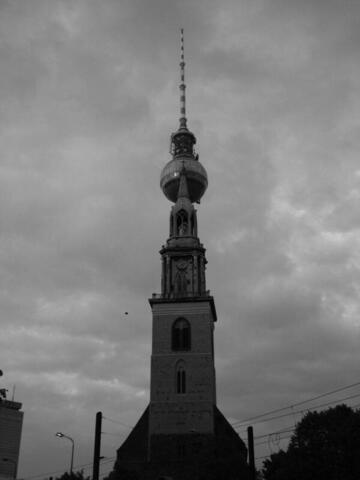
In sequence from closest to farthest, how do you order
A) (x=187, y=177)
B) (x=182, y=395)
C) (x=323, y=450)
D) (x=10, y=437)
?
(x=323, y=450), (x=182, y=395), (x=187, y=177), (x=10, y=437)

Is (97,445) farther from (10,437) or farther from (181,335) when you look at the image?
(10,437)

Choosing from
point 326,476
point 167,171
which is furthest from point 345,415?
point 167,171

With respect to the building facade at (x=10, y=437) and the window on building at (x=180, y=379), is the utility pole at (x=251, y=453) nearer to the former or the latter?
the window on building at (x=180, y=379)

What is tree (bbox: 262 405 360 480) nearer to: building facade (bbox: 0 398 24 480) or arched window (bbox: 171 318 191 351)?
arched window (bbox: 171 318 191 351)

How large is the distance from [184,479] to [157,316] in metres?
18.5

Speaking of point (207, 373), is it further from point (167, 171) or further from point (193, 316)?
point (167, 171)

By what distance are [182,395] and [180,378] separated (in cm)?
189

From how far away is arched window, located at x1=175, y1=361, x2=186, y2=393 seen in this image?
6531 centimetres

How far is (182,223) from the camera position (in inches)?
3135

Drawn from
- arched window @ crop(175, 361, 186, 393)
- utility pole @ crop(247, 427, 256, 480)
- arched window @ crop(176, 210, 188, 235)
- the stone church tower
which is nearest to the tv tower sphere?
arched window @ crop(176, 210, 188, 235)

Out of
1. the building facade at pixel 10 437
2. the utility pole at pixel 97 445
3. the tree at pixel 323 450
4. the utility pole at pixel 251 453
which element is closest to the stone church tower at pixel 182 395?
the tree at pixel 323 450

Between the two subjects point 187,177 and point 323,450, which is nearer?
point 323,450

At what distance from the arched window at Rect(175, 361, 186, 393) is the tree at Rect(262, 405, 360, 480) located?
49.9 ft

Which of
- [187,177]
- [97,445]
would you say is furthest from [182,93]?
[97,445]
